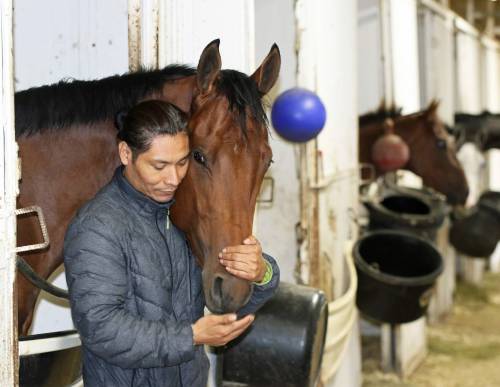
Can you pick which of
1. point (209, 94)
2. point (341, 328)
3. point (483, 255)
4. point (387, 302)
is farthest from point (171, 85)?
point (483, 255)

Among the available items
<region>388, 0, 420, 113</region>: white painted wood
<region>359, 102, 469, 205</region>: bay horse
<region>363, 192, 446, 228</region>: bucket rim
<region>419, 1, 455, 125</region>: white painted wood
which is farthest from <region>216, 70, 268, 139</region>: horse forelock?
<region>419, 1, 455, 125</region>: white painted wood

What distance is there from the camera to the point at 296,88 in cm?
238

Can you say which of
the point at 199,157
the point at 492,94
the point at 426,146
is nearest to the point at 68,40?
the point at 199,157

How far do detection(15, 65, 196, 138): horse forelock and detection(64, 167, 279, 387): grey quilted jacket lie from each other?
1.12 feet

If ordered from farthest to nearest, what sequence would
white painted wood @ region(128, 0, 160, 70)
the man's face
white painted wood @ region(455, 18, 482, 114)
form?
white painted wood @ region(455, 18, 482, 114) < white painted wood @ region(128, 0, 160, 70) < the man's face

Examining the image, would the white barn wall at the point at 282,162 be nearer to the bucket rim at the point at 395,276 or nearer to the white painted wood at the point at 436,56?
the bucket rim at the point at 395,276

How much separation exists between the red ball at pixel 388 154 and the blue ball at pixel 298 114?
1.42 meters

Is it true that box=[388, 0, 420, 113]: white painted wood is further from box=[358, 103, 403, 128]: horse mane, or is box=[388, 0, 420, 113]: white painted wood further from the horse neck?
the horse neck

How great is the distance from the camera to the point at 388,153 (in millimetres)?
3668

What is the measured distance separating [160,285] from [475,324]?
4389mm

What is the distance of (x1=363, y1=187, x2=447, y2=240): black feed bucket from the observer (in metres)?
3.22

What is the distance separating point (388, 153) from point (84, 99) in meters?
2.48

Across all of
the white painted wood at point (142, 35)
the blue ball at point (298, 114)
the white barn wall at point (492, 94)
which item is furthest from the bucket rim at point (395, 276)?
the white barn wall at point (492, 94)

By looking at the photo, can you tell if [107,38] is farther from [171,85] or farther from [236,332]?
[236,332]
